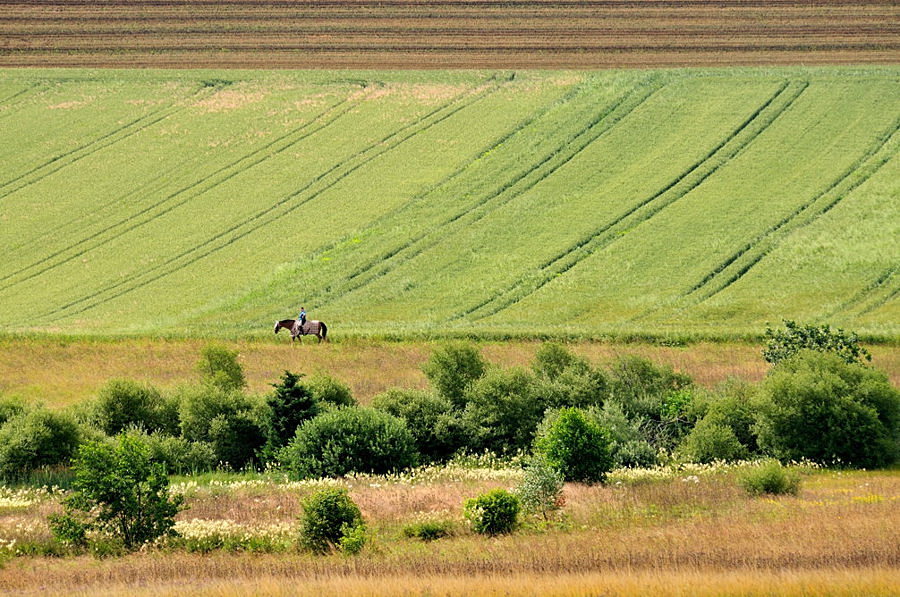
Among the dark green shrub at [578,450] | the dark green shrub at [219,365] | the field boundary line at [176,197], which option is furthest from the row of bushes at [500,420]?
the field boundary line at [176,197]

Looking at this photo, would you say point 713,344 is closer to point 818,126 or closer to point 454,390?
point 454,390

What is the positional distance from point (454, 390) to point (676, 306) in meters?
22.2

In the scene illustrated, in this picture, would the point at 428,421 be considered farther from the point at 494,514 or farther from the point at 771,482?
the point at 771,482

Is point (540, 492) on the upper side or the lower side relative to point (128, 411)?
lower

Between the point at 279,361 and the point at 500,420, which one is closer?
the point at 500,420

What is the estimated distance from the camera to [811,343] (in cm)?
3766

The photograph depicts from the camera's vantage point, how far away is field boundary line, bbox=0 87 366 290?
2596 inches

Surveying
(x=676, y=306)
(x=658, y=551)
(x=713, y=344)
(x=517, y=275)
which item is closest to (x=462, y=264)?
(x=517, y=275)

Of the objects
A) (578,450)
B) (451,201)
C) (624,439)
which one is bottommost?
(578,450)

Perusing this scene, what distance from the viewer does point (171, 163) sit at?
7756 cm

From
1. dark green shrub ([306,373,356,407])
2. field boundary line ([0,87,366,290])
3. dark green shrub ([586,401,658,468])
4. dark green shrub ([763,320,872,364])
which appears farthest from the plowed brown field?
dark green shrub ([586,401,658,468])

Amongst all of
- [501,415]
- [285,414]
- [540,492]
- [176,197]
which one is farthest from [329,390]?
[176,197]

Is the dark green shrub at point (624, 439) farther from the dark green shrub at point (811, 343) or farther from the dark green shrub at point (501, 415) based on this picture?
the dark green shrub at point (811, 343)

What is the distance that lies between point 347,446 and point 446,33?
64.6m
